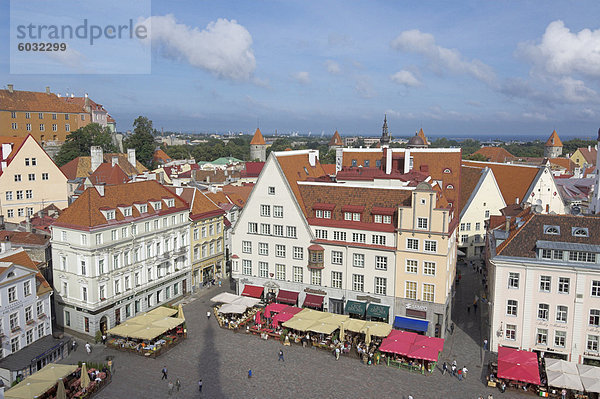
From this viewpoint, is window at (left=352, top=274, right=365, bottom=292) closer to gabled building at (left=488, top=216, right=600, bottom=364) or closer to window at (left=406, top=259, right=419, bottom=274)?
window at (left=406, top=259, right=419, bottom=274)

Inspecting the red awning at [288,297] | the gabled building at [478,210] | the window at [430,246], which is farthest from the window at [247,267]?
the gabled building at [478,210]

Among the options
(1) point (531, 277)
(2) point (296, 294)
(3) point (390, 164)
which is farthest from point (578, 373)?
(3) point (390, 164)

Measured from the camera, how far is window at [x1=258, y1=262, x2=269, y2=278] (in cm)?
5703

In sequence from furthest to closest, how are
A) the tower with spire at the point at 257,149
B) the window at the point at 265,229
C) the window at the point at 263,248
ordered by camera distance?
the tower with spire at the point at 257,149 → the window at the point at 263,248 → the window at the point at 265,229

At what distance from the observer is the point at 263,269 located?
5722cm

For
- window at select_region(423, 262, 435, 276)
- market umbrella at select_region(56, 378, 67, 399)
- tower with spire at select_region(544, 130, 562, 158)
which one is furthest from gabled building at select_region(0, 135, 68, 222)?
tower with spire at select_region(544, 130, 562, 158)

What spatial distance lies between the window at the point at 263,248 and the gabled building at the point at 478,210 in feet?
122

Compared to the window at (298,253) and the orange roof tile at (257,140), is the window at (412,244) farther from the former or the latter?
the orange roof tile at (257,140)

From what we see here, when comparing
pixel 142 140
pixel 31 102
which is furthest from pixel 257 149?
pixel 31 102

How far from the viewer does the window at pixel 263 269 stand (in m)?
57.0

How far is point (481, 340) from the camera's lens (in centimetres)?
4844

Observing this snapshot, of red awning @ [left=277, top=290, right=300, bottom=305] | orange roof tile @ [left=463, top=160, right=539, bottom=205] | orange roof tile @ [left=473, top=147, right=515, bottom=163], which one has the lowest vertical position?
red awning @ [left=277, top=290, right=300, bottom=305]

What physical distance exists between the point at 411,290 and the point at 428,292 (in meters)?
1.72

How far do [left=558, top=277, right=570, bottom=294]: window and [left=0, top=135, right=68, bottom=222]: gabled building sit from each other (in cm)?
7490
